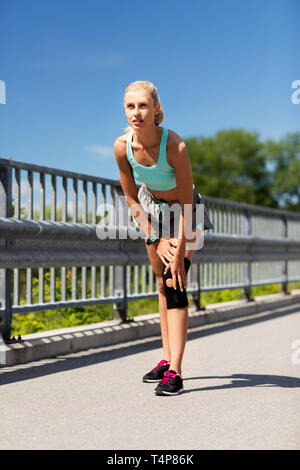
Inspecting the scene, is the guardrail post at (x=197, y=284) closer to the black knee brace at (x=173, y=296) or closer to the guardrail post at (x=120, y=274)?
the guardrail post at (x=120, y=274)

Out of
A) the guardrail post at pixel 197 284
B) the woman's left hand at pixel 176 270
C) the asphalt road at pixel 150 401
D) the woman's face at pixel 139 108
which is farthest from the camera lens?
the guardrail post at pixel 197 284

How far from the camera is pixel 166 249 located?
179 inches

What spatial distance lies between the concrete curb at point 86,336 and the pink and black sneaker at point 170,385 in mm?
1468

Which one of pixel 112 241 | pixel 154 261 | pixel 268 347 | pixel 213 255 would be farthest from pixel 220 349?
pixel 213 255

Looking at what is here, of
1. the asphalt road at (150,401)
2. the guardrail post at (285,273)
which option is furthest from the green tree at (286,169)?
the asphalt road at (150,401)

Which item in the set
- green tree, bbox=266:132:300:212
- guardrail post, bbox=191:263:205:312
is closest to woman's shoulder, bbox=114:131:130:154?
guardrail post, bbox=191:263:205:312

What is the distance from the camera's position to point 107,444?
3027 millimetres

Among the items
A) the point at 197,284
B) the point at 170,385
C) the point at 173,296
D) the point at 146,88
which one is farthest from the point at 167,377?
the point at 197,284

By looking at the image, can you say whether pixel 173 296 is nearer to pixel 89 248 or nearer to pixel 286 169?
pixel 89 248

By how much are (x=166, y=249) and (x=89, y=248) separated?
193 cm

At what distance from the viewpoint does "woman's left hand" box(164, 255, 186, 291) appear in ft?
14.6

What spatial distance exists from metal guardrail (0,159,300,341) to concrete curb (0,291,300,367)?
19 centimetres

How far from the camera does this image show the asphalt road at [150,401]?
124 inches
